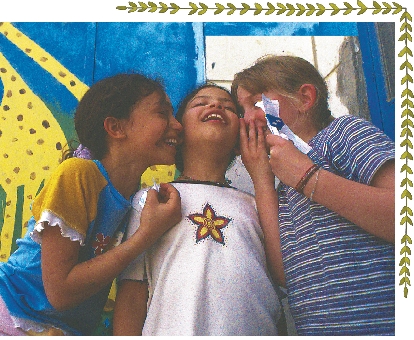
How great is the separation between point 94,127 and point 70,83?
1.79ft

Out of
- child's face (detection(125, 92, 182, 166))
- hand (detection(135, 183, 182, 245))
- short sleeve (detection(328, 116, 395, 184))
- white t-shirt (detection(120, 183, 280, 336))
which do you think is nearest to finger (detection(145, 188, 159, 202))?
hand (detection(135, 183, 182, 245))

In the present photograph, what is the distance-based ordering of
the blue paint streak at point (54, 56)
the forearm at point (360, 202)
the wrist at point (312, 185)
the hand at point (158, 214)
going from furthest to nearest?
the blue paint streak at point (54, 56) < the hand at point (158, 214) < the wrist at point (312, 185) < the forearm at point (360, 202)

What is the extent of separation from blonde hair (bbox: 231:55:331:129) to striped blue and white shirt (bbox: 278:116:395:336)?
1.01 ft

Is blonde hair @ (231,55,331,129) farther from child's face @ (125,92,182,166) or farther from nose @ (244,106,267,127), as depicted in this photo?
child's face @ (125,92,182,166)

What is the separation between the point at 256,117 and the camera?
5.60ft

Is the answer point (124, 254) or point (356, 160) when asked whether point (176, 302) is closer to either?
point (124, 254)

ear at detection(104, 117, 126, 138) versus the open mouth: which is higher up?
the open mouth

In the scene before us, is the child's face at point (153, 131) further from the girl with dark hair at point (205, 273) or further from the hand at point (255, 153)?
the hand at point (255, 153)

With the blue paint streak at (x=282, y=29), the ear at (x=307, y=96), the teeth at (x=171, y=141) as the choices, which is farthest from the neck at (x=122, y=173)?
the blue paint streak at (x=282, y=29)

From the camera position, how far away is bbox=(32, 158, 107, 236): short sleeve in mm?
1283

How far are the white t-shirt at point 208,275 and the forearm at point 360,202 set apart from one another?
342mm

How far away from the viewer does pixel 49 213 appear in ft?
4.13

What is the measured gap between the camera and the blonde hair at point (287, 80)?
66.7 inches
